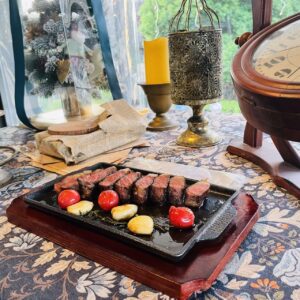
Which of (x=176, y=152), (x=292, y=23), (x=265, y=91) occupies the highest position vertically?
(x=292, y=23)

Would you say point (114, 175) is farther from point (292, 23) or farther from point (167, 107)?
point (167, 107)

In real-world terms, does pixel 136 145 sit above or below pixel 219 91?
below

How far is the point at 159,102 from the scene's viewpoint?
1.11 metres

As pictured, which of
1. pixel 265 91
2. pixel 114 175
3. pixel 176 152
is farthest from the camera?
pixel 176 152

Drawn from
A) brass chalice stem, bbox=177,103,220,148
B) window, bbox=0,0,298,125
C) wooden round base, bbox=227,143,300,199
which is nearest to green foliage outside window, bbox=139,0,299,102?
window, bbox=0,0,298,125

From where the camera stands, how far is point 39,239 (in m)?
0.51

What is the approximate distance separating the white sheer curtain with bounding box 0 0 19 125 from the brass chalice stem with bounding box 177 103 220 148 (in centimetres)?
83

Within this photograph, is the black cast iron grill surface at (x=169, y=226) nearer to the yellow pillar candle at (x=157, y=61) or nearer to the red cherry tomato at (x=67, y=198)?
the red cherry tomato at (x=67, y=198)

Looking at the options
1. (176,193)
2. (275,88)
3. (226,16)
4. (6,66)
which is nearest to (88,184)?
(176,193)

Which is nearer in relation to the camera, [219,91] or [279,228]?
[279,228]

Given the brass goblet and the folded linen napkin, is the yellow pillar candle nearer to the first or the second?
the brass goblet

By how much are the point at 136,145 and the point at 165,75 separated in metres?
0.30

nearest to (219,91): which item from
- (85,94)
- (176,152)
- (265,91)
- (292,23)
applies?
(176,152)

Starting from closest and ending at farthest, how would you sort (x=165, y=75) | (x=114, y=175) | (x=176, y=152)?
(x=114, y=175), (x=176, y=152), (x=165, y=75)
